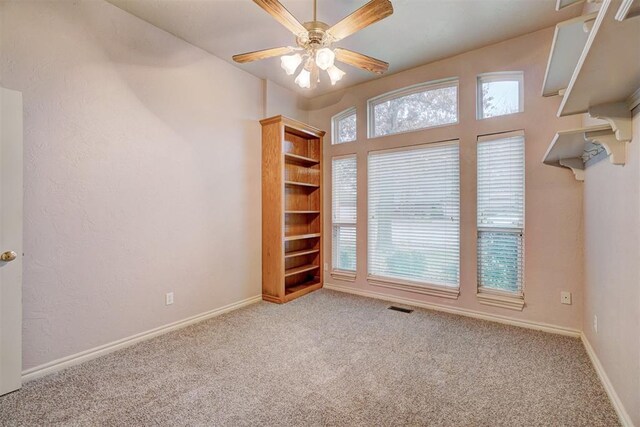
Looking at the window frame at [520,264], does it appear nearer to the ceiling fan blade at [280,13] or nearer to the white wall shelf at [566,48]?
the white wall shelf at [566,48]

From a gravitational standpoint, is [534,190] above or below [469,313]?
above

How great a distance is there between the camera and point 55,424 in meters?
1.67

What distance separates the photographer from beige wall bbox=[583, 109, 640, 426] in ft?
5.05

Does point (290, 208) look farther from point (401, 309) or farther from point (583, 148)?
point (583, 148)

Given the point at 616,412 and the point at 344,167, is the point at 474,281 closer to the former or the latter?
→ the point at 616,412

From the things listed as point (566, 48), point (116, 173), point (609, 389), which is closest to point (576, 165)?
point (566, 48)

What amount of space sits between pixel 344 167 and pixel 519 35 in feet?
7.99

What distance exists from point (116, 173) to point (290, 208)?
2.18m

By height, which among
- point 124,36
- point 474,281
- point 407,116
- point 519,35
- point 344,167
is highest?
point 519,35

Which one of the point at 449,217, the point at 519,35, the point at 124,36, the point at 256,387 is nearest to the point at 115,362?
the point at 256,387

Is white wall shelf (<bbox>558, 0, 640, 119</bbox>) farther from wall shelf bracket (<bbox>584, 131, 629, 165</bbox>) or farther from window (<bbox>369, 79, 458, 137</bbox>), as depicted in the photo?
→ window (<bbox>369, 79, 458, 137</bbox>)

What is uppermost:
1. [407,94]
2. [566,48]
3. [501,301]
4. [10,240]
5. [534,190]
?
[407,94]

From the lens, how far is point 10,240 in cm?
198

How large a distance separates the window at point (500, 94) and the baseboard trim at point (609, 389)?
2.29 m
